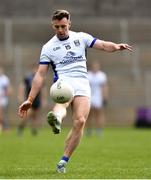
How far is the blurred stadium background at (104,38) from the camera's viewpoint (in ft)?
102

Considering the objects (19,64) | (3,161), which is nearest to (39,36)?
(19,64)

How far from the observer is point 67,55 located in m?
10.4

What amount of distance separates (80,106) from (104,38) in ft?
75.8

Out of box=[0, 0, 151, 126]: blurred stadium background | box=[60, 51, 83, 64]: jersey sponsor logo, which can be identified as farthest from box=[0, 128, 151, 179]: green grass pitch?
box=[0, 0, 151, 126]: blurred stadium background

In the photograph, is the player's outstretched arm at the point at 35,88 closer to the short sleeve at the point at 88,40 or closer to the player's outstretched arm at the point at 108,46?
the short sleeve at the point at 88,40

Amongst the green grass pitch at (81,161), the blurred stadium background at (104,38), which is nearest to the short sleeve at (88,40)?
the green grass pitch at (81,161)

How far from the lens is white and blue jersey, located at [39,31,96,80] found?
409 inches

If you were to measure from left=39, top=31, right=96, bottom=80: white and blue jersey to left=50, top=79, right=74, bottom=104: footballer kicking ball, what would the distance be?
45cm

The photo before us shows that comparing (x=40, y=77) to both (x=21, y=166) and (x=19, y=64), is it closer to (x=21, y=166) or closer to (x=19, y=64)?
(x=21, y=166)

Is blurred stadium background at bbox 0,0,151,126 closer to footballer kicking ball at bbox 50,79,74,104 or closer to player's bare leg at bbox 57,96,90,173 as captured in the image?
player's bare leg at bbox 57,96,90,173

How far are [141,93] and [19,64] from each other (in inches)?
210

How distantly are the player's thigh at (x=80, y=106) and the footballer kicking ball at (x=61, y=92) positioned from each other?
265 millimetres

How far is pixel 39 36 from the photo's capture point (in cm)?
3309

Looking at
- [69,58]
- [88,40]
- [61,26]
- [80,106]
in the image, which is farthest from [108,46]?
[80,106]
